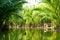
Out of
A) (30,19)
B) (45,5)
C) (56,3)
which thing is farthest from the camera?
(30,19)

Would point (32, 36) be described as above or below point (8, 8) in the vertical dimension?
below

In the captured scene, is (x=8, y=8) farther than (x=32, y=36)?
Yes

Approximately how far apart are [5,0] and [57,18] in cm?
443

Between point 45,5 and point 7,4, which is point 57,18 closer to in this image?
point 45,5

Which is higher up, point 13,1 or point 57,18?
point 13,1

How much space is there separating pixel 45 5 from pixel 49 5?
0.49 metres

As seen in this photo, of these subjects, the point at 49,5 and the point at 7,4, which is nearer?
the point at 49,5

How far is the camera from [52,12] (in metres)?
14.6

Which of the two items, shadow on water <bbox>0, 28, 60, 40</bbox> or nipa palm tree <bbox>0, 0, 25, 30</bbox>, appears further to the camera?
nipa palm tree <bbox>0, 0, 25, 30</bbox>

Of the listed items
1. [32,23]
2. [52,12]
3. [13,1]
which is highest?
[13,1]

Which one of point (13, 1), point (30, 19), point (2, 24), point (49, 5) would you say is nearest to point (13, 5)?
point (13, 1)

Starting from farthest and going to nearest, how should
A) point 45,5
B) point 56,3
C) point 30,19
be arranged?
point 30,19 < point 45,5 < point 56,3

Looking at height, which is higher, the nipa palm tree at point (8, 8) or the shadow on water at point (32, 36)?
the nipa palm tree at point (8, 8)

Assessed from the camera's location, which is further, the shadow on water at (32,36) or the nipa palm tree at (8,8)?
the nipa palm tree at (8,8)
